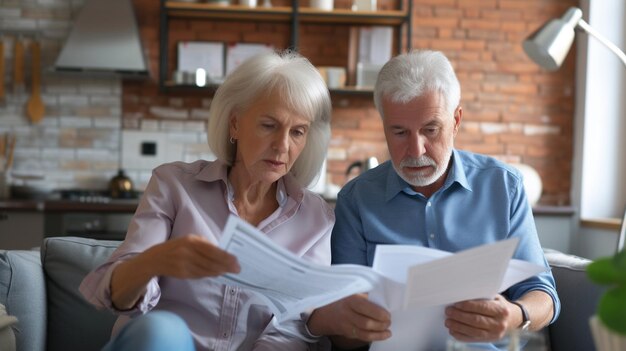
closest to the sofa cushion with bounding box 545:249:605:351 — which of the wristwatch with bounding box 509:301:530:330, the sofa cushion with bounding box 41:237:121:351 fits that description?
the wristwatch with bounding box 509:301:530:330

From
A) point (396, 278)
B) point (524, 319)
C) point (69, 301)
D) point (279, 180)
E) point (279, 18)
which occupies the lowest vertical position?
point (69, 301)

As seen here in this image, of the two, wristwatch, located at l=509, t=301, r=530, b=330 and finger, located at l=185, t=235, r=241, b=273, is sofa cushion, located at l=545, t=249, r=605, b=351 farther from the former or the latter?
finger, located at l=185, t=235, r=241, b=273

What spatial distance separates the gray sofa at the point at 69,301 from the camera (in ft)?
7.00

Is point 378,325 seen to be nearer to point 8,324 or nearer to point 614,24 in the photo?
point 8,324

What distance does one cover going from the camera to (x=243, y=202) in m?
2.01

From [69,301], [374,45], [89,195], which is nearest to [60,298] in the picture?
[69,301]

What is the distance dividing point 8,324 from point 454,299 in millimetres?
1027

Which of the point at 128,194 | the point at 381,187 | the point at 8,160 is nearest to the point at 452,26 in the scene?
the point at 128,194

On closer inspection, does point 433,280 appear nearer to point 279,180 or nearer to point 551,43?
point 279,180

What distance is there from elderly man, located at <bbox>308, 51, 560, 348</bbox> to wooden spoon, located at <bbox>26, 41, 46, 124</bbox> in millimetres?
3553

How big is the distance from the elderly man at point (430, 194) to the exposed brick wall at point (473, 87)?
3.18 m

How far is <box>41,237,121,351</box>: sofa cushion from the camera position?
2.21m

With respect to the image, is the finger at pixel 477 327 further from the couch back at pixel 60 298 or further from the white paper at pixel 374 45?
the white paper at pixel 374 45

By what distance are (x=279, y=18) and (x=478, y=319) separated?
12.6 feet
